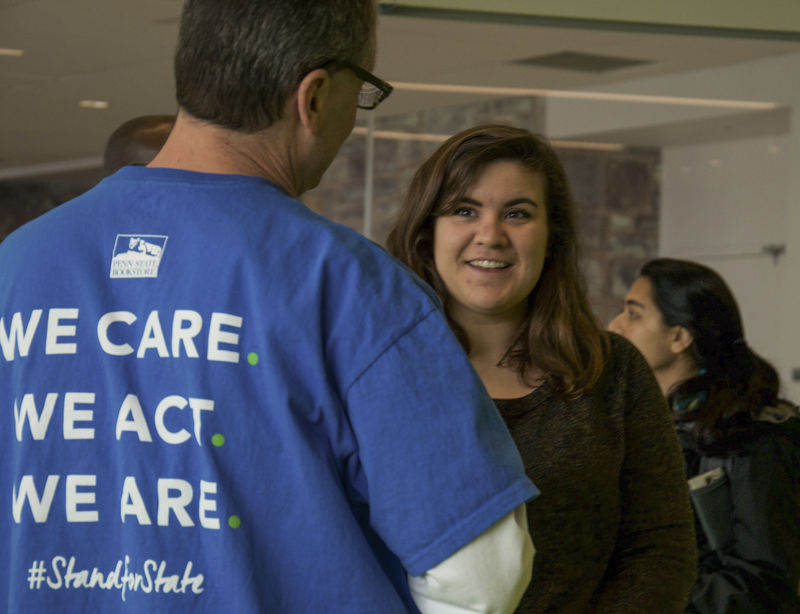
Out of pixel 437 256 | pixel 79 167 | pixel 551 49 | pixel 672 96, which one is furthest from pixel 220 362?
pixel 672 96

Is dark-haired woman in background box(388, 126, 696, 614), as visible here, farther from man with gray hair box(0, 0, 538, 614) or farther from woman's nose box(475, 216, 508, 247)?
man with gray hair box(0, 0, 538, 614)

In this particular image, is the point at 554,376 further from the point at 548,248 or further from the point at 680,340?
the point at 680,340

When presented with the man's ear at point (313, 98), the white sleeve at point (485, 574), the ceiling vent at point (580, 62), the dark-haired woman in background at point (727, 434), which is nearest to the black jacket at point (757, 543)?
the dark-haired woman in background at point (727, 434)

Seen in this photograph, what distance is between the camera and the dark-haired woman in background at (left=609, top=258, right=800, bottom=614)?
2.50 meters

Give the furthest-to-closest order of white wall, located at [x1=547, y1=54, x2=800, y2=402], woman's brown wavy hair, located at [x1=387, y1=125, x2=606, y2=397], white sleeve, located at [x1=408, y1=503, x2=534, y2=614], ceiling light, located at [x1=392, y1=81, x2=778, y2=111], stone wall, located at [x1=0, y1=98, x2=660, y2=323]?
white wall, located at [x1=547, y1=54, x2=800, y2=402] → ceiling light, located at [x1=392, y1=81, x2=778, y2=111] → stone wall, located at [x1=0, y1=98, x2=660, y2=323] → woman's brown wavy hair, located at [x1=387, y1=125, x2=606, y2=397] → white sleeve, located at [x1=408, y1=503, x2=534, y2=614]

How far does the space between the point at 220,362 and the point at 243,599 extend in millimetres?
211

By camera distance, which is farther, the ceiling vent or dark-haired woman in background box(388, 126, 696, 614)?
the ceiling vent

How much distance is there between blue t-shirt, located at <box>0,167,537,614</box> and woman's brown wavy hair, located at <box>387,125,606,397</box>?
31.9 inches

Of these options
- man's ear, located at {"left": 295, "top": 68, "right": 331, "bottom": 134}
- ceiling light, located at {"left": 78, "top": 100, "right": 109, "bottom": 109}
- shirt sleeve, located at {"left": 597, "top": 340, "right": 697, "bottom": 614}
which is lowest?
shirt sleeve, located at {"left": 597, "top": 340, "right": 697, "bottom": 614}

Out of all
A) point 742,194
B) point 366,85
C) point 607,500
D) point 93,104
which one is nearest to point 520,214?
point 607,500

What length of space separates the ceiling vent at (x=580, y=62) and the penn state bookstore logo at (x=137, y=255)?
12.2 feet

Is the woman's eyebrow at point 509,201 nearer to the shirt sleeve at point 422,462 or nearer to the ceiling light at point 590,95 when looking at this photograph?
the shirt sleeve at point 422,462

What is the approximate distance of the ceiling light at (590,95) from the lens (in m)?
4.59

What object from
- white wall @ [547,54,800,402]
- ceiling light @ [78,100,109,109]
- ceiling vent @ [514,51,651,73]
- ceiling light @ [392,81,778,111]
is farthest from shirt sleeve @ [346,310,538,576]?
white wall @ [547,54,800,402]
